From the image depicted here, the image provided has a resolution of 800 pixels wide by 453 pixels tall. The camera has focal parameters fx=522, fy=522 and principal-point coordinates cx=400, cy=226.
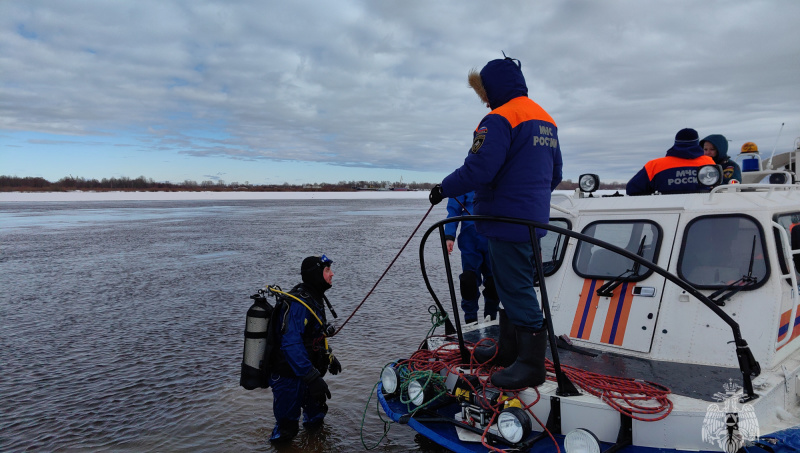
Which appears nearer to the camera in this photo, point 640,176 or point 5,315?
point 640,176

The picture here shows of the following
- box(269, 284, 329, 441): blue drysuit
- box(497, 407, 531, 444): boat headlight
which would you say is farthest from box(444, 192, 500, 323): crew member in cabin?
box(497, 407, 531, 444): boat headlight

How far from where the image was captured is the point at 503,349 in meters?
3.52

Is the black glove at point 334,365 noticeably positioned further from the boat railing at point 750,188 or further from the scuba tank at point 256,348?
the boat railing at point 750,188

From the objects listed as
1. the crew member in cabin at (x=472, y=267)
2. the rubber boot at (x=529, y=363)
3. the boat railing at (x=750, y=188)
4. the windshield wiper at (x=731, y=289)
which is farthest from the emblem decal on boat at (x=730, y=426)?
the crew member in cabin at (x=472, y=267)

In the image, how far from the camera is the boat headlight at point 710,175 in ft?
13.7

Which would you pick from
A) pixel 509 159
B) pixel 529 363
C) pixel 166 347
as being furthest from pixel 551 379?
pixel 166 347

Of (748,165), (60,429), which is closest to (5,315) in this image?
(60,429)

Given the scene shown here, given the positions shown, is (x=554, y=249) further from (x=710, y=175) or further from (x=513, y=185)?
(x=513, y=185)

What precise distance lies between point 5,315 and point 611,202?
27.8 ft

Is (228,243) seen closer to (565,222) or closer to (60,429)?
(60,429)

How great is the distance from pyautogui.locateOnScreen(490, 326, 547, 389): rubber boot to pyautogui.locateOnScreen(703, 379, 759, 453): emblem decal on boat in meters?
0.85

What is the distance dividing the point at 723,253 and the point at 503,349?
1.84 metres

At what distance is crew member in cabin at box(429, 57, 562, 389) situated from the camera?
293cm

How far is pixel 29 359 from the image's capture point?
233 inches
